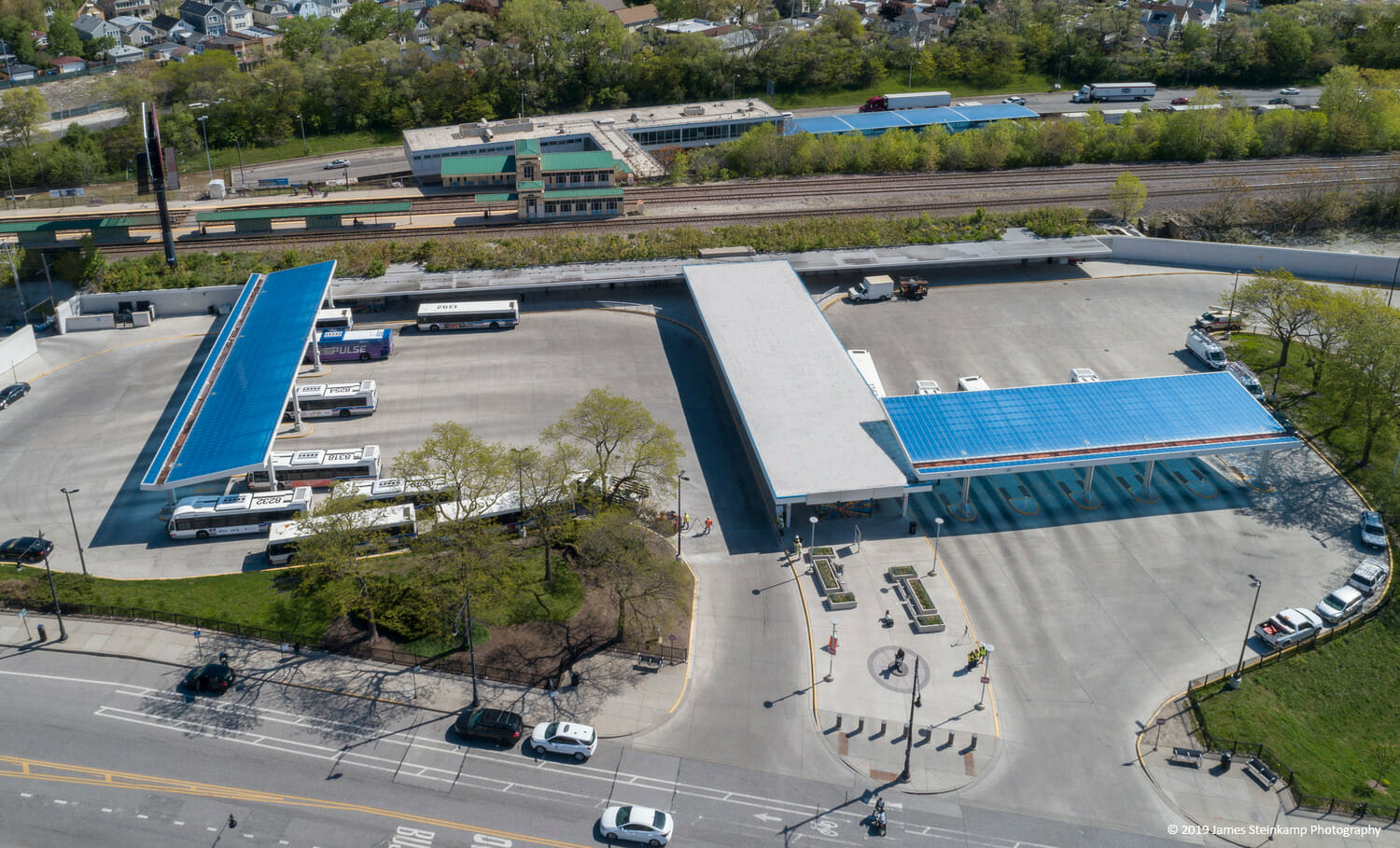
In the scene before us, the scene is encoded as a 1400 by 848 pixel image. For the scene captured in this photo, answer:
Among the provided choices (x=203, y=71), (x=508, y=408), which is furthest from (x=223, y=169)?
(x=508, y=408)

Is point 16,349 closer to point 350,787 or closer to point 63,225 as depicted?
point 63,225

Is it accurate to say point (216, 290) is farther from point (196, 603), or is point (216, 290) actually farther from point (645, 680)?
point (645, 680)

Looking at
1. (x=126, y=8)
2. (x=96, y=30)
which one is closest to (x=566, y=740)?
(x=96, y=30)

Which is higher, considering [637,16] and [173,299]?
[637,16]

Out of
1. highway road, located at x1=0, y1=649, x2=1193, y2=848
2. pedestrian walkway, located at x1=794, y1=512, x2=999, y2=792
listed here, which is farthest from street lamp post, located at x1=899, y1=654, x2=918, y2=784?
highway road, located at x1=0, y1=649, x2=1193, y2=848

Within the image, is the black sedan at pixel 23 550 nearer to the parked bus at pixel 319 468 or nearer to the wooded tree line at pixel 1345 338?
the parked bus at pixel 319 468

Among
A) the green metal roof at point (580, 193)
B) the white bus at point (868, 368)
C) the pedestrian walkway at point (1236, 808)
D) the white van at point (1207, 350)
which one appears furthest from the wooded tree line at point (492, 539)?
the green metal roof at point (580, 193)
